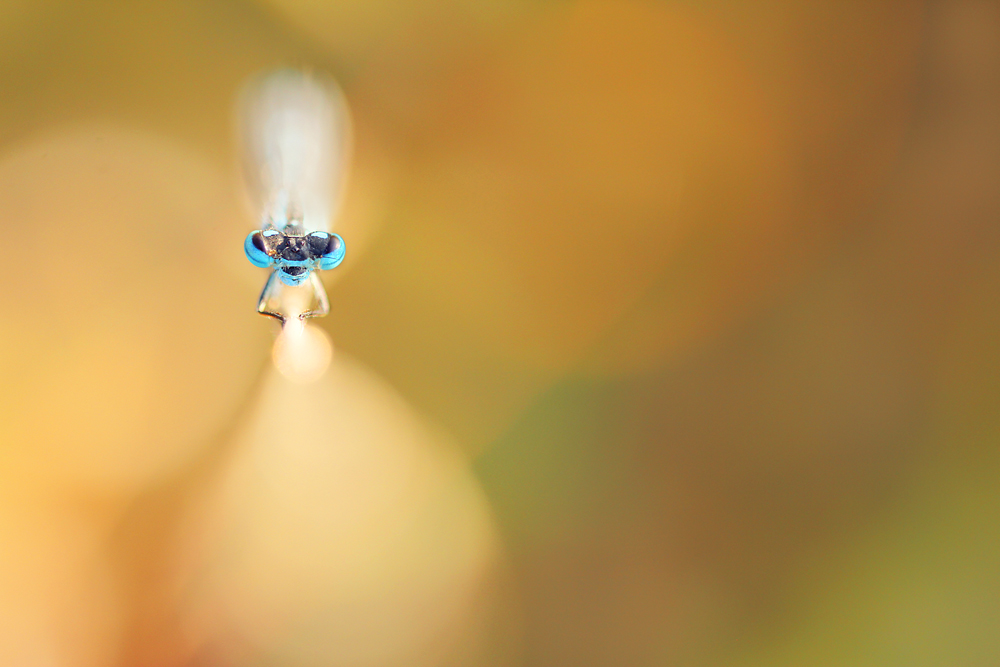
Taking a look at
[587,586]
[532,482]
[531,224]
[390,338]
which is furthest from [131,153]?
[587,586]

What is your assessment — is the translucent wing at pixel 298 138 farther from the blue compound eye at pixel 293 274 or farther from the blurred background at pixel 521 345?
the blue compound eye at pixel 293 274

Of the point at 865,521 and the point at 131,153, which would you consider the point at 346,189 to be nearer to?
the point at 131,153

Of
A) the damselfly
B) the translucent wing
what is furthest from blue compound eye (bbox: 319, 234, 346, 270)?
the translucent wing

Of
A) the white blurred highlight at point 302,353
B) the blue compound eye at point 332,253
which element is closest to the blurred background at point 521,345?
the white blurred highlight at point 302,353

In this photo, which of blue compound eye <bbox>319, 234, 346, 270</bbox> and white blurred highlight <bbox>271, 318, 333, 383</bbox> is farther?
white blurred highlight <bbox>271, 318, 333, 383</bbox>

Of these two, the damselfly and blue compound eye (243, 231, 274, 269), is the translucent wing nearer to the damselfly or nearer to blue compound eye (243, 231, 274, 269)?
the damselfly

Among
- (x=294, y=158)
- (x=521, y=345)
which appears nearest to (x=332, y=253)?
(x=294, y=158)
